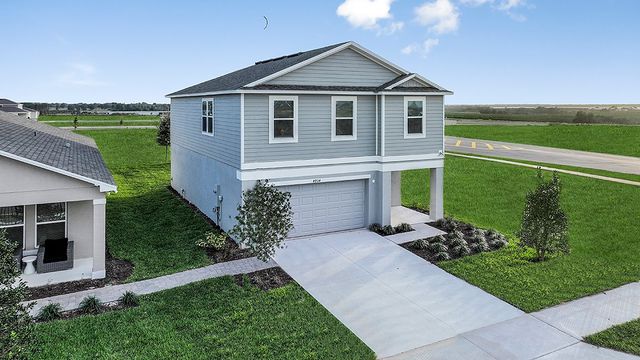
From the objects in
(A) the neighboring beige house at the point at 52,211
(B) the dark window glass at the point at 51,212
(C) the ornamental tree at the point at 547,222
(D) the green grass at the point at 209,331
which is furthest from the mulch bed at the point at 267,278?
(C) the ornamental tree at the point at 547,222

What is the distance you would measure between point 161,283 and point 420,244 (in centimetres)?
783

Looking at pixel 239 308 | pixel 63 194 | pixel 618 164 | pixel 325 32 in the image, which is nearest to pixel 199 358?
pixel 239 308

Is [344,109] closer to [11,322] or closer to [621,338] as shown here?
[621,338]

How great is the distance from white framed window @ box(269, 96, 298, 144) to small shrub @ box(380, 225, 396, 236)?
4.48 meters

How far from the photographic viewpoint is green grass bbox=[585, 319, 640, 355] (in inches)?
333

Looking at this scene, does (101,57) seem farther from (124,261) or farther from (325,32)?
(124,261)

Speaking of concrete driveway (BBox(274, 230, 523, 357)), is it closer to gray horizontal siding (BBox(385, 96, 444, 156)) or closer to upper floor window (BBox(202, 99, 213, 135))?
gray horizontal siding (BBox(385, 96, 444, 156))

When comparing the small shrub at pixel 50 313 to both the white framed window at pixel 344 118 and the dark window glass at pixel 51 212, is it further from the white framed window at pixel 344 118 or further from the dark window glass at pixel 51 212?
the white framed window at pixel 344 118

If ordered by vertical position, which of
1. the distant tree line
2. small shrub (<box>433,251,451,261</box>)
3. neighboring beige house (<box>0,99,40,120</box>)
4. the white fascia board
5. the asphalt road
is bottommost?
small shrub (<box>433,251,451,261</box>)

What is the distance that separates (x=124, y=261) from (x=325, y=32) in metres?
17.5

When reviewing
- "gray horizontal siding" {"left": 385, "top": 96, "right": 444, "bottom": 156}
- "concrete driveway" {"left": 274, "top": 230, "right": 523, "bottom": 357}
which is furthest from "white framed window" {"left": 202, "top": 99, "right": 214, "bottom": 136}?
"gray horizontal siding" {"left": 385, "top": 96, "right": 444, "bottom": 156}

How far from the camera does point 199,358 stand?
7.94 metres

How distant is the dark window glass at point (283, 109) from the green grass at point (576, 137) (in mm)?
38970

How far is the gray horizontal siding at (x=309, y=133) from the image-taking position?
14281mm
